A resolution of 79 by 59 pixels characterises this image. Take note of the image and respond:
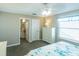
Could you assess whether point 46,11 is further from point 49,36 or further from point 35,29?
point 49,36

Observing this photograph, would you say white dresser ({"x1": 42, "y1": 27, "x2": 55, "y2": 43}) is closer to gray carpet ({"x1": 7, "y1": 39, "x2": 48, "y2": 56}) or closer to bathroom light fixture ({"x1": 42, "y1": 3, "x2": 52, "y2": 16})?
gray carpet ({"x1": 7, "y1": 39, "x2": 48, "y2": 56})

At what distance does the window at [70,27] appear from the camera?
0.77 metres

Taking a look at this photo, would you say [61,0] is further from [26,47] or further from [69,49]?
[26,47]

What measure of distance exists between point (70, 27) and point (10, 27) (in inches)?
31.8

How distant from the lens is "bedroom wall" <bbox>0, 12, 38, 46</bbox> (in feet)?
2.83

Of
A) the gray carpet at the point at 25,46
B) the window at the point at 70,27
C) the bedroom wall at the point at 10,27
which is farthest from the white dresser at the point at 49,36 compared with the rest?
the bedroom wall at the point at 10,27

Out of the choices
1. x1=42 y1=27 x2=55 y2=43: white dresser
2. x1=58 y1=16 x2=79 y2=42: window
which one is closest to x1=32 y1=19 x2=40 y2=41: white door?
x1=42 y1=27 x2=55 y2=43: white dresser

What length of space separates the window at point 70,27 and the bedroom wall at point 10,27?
44cm

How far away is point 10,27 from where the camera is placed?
0.95 metres

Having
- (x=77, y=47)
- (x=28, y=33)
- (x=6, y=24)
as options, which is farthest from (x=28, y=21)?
(x=77, y=47)

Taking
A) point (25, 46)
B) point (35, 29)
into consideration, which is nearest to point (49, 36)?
point (35, 29)

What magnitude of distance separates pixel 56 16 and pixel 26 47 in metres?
0.60

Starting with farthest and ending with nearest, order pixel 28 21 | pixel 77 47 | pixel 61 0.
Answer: pixel 28 21 < pixel 77 47 < pixel 61 0

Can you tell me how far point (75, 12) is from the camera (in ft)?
2.58
